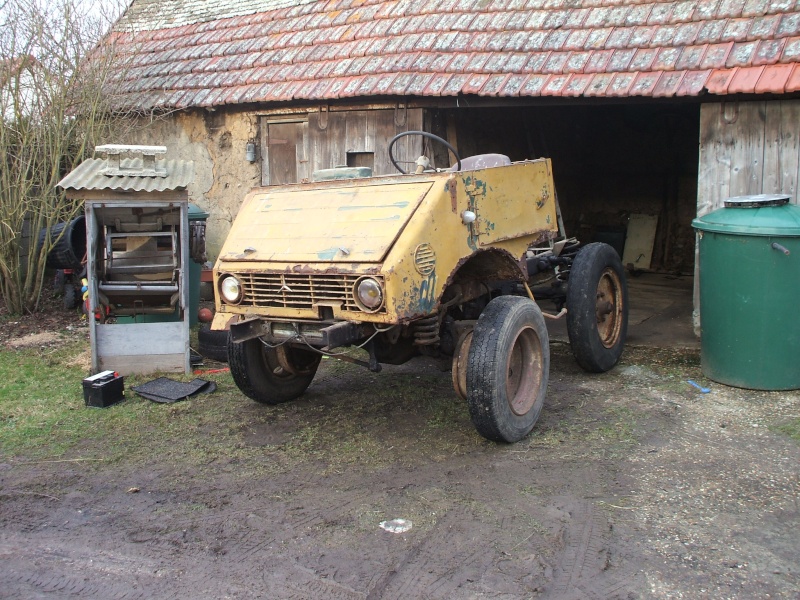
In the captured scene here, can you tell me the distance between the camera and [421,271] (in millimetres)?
4250

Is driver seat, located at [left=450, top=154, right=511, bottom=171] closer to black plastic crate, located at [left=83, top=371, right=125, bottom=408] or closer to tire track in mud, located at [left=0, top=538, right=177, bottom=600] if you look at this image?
black plastic crate, located at [left=83, top=371, right=125, bottom=408]

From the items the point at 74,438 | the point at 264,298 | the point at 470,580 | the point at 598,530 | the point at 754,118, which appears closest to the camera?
the point at 470,580

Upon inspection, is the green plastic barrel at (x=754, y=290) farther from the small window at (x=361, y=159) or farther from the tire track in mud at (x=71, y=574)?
the tire track in mud at (x=71, y=574)

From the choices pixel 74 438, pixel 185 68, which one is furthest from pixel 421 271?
pixel 185 68

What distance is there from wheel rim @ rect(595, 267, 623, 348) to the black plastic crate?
13.1ft

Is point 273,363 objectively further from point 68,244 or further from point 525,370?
point 68,244

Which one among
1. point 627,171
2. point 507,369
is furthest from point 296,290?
point 627,171

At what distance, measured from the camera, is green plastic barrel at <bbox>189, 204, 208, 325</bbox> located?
7.65m

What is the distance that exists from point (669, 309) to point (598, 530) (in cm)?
567

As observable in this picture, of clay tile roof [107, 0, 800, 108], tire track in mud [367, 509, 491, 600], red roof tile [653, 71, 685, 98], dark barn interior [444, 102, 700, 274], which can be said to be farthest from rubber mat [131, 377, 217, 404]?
dark barn interior [444, 102, 700, 274]

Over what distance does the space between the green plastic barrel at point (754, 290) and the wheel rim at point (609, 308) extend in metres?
0.85

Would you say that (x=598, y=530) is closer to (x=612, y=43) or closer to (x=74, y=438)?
(x=74, y=438)

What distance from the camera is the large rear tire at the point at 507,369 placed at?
4438 mm

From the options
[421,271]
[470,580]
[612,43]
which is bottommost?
[470,580]
